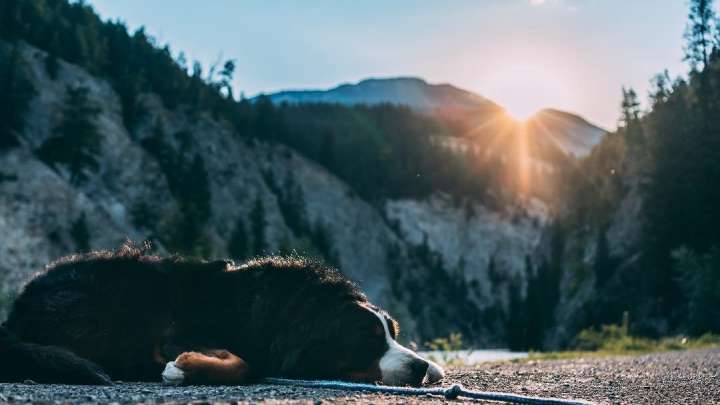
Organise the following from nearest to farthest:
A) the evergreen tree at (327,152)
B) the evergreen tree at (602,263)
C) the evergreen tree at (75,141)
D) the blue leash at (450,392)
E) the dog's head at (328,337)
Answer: the blue leash at (450,392), the dog's head at (328,337), the evergreen tree at (602,263), the evergreen tree at (75,141), the evergreen tree at (327,152)

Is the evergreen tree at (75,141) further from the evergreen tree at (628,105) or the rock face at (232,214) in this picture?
the evergreen tree at (628,105)

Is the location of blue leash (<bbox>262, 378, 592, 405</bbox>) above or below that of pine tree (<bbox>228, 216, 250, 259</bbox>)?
above

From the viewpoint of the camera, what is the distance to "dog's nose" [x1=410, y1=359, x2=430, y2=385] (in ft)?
19.8

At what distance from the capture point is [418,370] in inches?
238

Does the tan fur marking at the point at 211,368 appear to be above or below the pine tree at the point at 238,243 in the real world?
above

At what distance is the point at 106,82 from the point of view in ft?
232

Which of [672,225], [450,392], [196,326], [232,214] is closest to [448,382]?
[450,392]

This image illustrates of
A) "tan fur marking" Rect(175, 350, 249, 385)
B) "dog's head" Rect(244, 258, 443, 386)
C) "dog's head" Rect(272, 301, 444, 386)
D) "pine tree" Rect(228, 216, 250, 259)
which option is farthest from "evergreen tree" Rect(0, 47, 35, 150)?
"dog's head" Rect(272, 301, 444, 386)

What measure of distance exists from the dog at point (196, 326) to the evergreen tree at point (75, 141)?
50357 millimetres

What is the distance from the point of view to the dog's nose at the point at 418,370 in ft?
19.8

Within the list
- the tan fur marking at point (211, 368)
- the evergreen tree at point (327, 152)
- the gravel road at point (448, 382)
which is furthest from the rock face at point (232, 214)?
the tan fur marking at point (211, 368)

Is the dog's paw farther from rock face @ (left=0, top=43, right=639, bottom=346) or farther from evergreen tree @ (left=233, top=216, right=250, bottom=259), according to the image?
evergreen tree @ (left=233, top=216, right=250, bottom=259)

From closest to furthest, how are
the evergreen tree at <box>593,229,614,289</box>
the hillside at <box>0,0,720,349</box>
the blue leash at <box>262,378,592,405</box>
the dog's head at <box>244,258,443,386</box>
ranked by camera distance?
the blue leash at <box>262,378,592,405</box>
the dog's head at <box>244,258,443,386</box>
the hillside at <box>0,0,720,349</box>
the evergreen tree at <box>593,229,614,289</box>

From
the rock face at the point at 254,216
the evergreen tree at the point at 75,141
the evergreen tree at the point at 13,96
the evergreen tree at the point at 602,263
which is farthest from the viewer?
the evergreen tree at the point at 75,141
